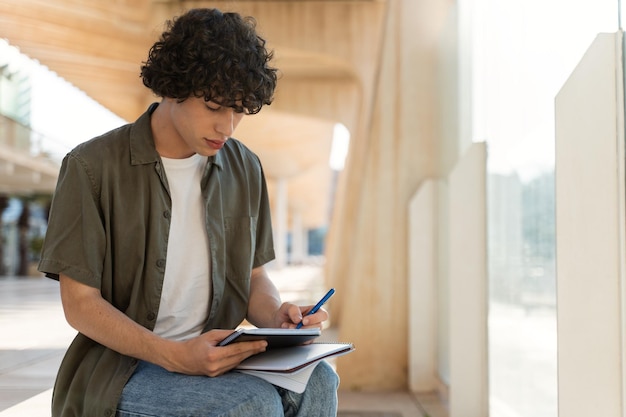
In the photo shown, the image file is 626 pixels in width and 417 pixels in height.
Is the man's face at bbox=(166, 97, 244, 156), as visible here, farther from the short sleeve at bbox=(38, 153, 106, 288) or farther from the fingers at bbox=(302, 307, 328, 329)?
the fingers at bbox=(302, 307, 328, 329)

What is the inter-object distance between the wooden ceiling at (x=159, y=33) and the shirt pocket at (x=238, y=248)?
1296mm

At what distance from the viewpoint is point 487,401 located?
3988 mm

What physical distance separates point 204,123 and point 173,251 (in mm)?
369

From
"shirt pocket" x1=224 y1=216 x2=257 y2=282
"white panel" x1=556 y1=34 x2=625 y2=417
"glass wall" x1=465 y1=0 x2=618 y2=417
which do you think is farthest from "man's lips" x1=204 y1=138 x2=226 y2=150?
"glass wall" x1=465 y1=0 x2=618 y2=417

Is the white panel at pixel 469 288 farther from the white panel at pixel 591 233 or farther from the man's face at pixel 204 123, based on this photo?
the man's face at pixel 204 123

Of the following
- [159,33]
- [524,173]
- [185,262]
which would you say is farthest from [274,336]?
[159,33]

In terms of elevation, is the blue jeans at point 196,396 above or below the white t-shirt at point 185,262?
below

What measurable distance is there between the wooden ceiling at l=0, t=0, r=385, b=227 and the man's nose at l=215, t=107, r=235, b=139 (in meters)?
1.29

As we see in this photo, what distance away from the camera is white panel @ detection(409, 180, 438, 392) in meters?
5.25

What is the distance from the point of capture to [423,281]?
5340mm

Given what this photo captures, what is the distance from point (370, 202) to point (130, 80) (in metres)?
10.3

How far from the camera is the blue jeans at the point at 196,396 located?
178 cm

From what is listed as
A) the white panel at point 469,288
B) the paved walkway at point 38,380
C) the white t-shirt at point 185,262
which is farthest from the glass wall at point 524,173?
the white t-shirt at point 185,262

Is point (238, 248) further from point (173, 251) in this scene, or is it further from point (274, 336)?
point (274, 336)
